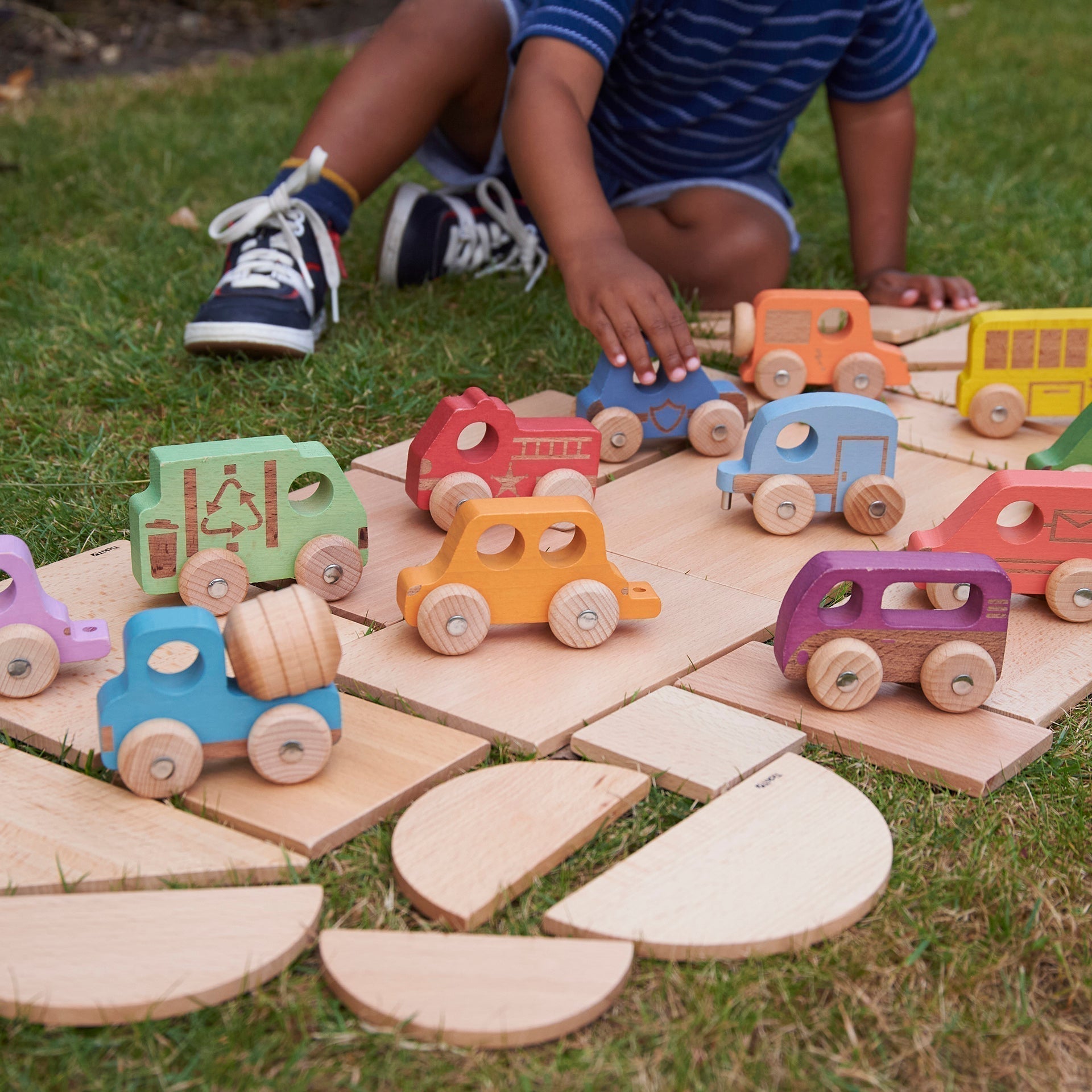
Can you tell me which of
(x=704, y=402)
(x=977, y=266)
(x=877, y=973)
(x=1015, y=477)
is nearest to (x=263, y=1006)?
(x=877, y=973)

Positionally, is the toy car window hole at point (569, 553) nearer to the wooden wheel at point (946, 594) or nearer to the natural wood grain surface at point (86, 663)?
the natural wood grain surface at point (86, 663)

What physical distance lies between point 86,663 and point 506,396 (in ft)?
2.94

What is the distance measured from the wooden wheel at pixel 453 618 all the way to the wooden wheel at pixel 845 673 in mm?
327

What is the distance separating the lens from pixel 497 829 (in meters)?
1.02

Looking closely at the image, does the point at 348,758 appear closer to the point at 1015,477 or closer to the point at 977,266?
the point at 1015,477

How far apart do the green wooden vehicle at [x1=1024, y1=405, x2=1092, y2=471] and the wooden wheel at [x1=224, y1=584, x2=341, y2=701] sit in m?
0.97

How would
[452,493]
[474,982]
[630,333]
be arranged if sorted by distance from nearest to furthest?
[474,982] → [452,493] → [630,333]

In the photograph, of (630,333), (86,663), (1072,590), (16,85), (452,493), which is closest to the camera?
(86,663)

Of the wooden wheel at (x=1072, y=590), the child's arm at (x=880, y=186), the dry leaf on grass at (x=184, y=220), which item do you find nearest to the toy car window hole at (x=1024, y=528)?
the wooden wheel at (x=1072, y=590)

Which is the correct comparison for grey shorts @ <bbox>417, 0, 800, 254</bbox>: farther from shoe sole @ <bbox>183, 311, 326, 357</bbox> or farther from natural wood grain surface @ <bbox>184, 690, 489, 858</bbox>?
natural wood grain surface @ <bbox>184, 690, 489, 858</bbox>

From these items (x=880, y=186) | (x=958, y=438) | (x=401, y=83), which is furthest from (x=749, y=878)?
(x=880, y=186)

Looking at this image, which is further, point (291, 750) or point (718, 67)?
point (718, 67)

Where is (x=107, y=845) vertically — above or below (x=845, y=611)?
below

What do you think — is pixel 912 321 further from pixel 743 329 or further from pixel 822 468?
pixel 822 468
